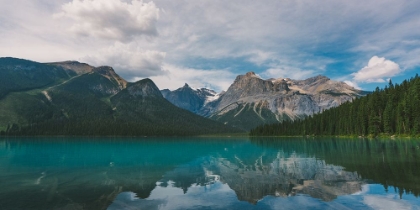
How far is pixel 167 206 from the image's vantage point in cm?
2103

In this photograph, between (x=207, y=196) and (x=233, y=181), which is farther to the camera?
(x=233, y=181)

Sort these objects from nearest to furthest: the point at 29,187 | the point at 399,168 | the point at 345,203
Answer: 1. the point at 345,203
2. the point at 29,187
3. the point at 399,168

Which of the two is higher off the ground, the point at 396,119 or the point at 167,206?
the point at 396,119

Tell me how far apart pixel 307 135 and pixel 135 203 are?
194919mm

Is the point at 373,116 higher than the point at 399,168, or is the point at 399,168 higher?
the point at 373,116

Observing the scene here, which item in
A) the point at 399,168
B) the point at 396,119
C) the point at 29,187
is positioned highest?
the point at 396,119

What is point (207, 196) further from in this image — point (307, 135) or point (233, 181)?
point (307, 135)

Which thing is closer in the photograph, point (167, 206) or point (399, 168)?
point (167, 206)

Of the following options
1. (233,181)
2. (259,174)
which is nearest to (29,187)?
(233,181)

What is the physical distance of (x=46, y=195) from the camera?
2427 cm

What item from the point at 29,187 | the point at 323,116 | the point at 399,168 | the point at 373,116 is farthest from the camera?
the point at 323,116

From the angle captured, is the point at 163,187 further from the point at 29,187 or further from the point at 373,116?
the point at 373,116

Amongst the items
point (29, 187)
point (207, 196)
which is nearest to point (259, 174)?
point (207, 196)

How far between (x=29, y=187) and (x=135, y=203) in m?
14.2
